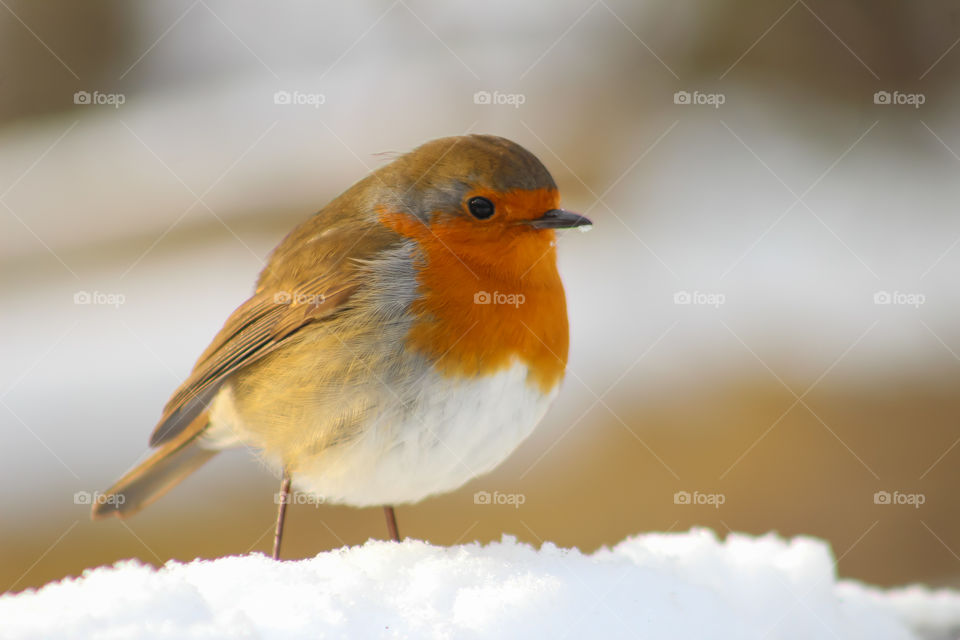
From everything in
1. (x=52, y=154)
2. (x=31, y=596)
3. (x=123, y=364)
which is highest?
(x=52, y=154)

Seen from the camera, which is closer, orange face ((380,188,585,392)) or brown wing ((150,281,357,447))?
orange face ((380,188,585,392))

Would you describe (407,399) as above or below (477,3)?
below

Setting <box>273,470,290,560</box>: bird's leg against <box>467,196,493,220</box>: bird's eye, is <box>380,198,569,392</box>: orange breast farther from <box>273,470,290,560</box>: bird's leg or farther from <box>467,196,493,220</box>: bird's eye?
<box>273,470,290,560</box>: bird's leg

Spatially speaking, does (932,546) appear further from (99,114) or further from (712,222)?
(99,114)

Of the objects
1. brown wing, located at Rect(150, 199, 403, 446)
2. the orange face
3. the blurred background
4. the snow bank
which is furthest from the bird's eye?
the blurred background

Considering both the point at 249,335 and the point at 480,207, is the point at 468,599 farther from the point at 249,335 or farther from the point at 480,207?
the point at 249,335

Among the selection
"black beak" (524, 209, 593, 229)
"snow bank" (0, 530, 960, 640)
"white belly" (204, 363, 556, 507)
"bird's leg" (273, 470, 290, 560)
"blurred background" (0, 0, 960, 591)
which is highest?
"blurred background" (0, 0, 960, 591)

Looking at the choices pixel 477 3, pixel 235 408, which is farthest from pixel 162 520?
pixel 477 3

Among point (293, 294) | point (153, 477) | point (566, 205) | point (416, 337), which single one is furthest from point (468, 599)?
point (566, 205)
